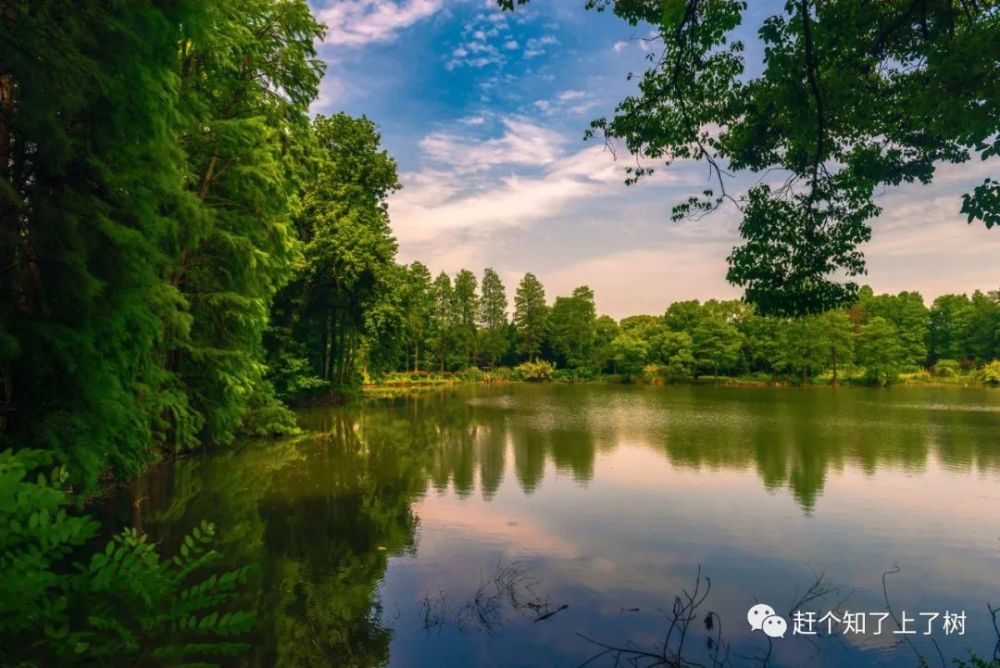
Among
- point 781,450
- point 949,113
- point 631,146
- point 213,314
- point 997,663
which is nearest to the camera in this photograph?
point 997,663

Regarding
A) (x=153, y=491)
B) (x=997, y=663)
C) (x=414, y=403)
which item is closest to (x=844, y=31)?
(x=997, y=663)

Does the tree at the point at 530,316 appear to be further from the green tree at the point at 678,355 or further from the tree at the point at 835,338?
the tree at the point at 835,338

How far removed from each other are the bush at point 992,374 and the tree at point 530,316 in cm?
4999

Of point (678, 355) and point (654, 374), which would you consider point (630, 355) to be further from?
point (678, 355)

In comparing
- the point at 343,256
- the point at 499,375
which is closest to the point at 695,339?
the point at 499,375

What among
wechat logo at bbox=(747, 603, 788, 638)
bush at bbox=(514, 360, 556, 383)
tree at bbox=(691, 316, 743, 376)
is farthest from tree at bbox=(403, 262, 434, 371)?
tree at bbox=(691, 316, 743, 376)

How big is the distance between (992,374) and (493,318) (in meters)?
57.0

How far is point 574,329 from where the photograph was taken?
7938 centimetres

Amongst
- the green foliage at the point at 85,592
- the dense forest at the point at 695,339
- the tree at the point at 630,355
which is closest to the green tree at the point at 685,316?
the dense forest at the point at 695,339

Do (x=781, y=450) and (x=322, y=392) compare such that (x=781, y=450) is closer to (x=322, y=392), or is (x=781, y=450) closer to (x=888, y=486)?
(x=888, y=486)

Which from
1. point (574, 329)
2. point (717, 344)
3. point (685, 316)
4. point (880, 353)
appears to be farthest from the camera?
point (574, 329)

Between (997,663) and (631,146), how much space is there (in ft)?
25.5

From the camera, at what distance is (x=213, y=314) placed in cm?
1509

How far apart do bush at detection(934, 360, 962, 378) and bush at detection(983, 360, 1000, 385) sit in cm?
376
